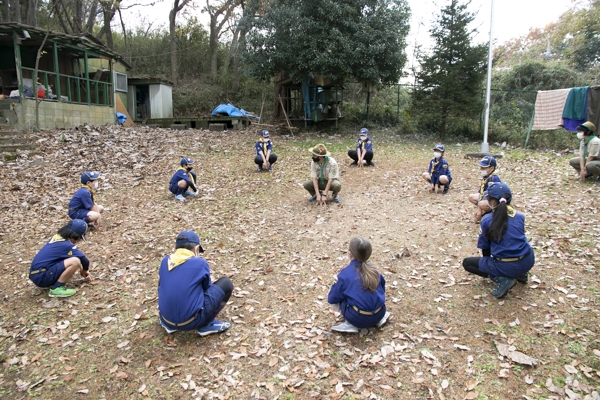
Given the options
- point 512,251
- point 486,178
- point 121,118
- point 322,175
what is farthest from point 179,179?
point 121,118

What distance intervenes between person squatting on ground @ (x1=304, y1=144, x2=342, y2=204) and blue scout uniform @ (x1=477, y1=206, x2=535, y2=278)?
365cm

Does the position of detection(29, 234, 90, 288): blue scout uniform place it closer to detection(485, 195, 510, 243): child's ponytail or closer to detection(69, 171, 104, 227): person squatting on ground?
detection(69, 171, 104, 227): person squatting on ground

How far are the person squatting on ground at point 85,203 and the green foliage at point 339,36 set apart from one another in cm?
1004

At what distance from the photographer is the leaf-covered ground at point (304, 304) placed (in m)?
3.47

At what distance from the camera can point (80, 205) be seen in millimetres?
6711

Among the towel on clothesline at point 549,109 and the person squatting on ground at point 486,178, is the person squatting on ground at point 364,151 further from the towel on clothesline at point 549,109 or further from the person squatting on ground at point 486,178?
the towel on clothesline at point 549,109

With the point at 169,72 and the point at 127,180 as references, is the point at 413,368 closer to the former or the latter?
the point at 127,180

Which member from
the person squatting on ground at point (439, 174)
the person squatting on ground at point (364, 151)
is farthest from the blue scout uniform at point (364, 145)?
the person squatting on ground at point (439, 174)

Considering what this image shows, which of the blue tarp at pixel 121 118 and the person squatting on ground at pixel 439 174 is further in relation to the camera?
the blue tarp at pixel 121 118

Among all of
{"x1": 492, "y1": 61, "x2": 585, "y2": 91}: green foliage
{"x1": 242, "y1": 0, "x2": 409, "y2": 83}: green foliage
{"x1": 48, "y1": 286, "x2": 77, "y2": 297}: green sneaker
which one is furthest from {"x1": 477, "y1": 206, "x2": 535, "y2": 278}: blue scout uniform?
{"x1": 492, "y1": 61, "x2": 585, "y2": 91}: green foliage

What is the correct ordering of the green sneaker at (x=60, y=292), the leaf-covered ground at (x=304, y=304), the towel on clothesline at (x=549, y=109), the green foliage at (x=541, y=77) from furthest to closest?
the green foliage at (x=541, y=77) < the towel on clothesline at (x=549, y=109) < the green sneaker at (x=60, y=292) < the leaf-covered ground at (x=304, y=304)

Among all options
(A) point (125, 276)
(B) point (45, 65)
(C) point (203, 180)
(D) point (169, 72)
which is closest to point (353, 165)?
(C) point (203, 180)

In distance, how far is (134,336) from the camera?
4.15 meters

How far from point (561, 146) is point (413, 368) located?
42.8 ft
